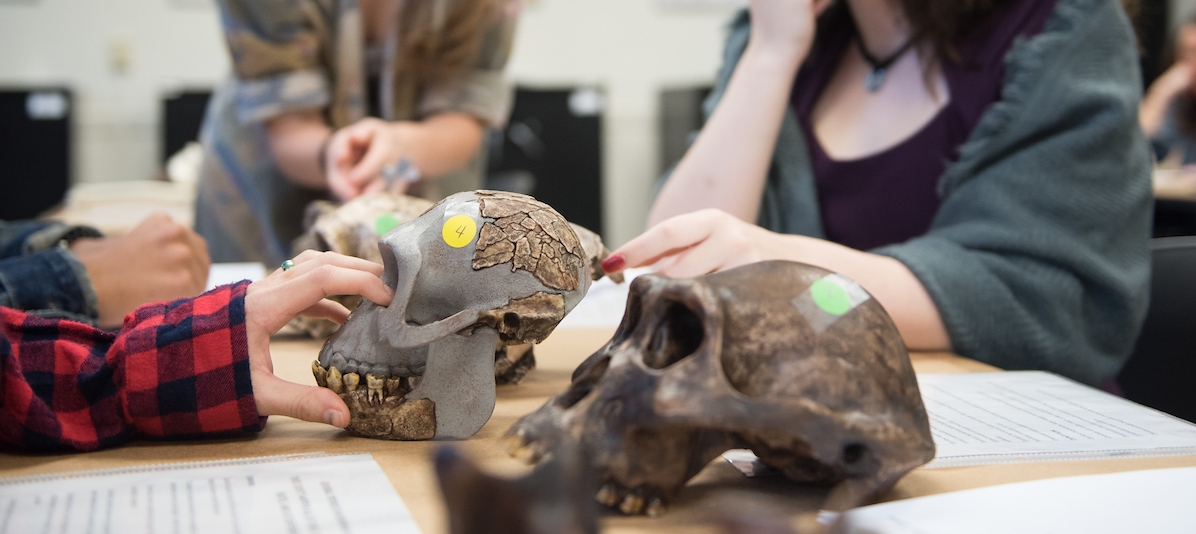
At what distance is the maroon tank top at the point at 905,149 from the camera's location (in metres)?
1.28

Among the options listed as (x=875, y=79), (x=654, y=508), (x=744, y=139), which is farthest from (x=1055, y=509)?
(x=875, y=79)

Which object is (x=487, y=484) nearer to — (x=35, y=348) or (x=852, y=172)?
(x=35, y=348)

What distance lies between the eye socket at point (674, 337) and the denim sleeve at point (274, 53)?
4.35ft

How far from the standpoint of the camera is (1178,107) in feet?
13.9

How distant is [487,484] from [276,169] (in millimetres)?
1570

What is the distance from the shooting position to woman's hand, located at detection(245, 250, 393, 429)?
688 millimetres

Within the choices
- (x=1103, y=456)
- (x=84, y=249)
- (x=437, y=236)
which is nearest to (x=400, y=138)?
(x=84, y=249)

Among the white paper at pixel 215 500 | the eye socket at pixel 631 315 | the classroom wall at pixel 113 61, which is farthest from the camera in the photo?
the classroom wall at pixel 113 61

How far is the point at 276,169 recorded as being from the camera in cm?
180

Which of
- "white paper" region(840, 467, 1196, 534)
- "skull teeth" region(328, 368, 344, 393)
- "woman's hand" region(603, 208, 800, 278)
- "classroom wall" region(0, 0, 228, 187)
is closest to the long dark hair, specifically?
"woman's hand" region(603, 208, 800, 278)

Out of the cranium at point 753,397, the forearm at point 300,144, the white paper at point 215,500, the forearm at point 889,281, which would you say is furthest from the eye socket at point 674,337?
the forearm at point 300,144

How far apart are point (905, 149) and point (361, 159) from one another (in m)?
1.01

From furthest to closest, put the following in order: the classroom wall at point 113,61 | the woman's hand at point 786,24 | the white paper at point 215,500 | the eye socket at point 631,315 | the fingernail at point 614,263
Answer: the classroom wall at point 113,61, the woman's hand at point 786,24, the fingernail at point 614,263, the eye socket at point 631,315, the white paper at point 215,500

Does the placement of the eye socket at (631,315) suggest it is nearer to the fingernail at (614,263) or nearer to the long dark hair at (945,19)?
the fingernail at (614,263)
